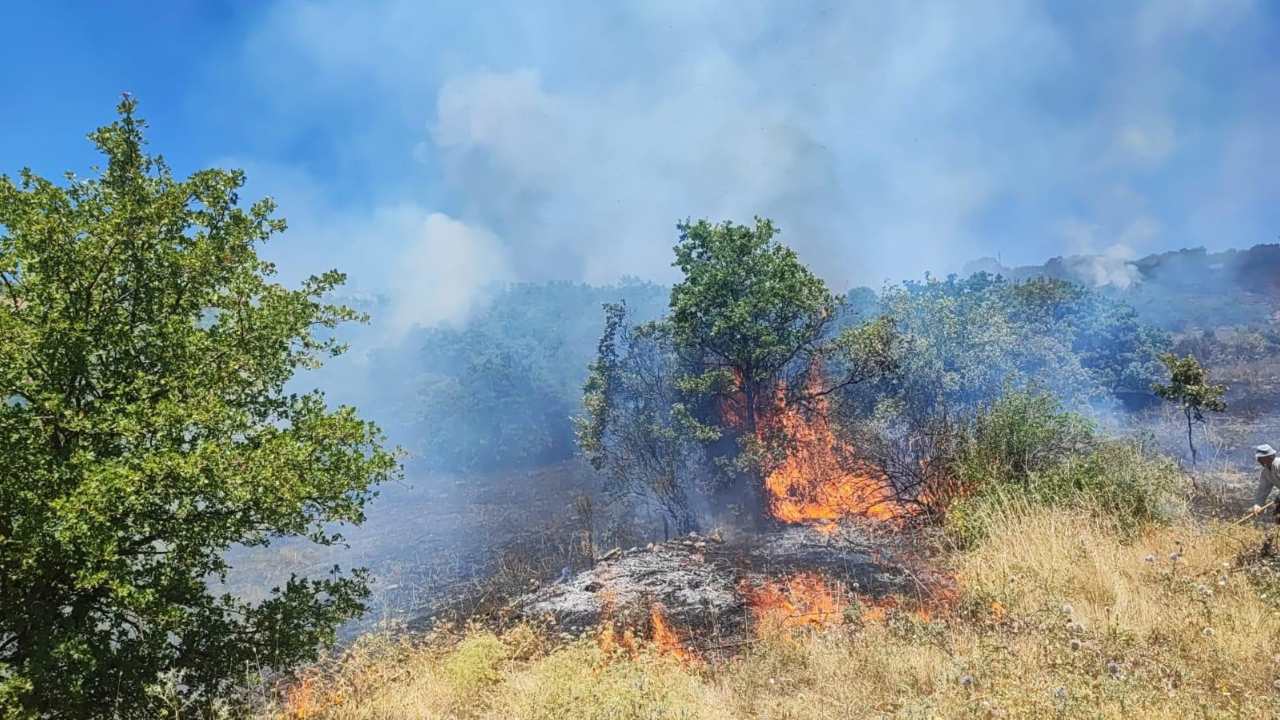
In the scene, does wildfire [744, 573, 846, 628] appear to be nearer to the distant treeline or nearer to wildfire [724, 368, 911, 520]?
wildfire [724, 368, 911, 520]

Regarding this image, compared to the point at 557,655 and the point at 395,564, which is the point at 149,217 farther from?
the point at 395,564

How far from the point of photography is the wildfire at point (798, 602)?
34.0 feet

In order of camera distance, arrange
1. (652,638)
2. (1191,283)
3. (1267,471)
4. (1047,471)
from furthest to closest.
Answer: (1191,283) → (1047,471) → (652,638) → (1267,471)

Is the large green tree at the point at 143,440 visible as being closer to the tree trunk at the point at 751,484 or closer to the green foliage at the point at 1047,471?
the green foliage at the point at 1047,471

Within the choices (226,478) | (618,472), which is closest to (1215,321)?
(618,472)

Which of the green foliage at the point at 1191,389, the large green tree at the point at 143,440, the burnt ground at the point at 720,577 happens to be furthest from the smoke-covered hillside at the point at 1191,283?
the large green tree at the point at 143,440

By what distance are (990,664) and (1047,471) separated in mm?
9298

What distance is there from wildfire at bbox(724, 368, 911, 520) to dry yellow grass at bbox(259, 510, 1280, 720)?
909 cm

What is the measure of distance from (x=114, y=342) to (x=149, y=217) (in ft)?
4.79

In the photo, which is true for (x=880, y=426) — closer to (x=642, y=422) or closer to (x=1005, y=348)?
(x=1005, y=348)

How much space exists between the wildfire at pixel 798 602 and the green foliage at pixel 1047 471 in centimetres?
Result: 301

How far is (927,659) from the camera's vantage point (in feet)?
21.2

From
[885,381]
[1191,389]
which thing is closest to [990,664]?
[885,381]

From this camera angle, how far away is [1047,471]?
530 inches
